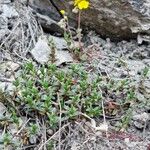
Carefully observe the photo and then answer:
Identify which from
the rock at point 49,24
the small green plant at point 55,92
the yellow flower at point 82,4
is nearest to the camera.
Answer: the small green plant at point 55,92

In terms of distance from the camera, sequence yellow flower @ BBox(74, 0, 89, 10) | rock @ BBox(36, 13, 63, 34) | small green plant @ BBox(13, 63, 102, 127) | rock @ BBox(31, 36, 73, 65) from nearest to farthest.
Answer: small green plant @ BBox(13, 63, 102, 127) → yellow flower @ BBox(74, 0, 89, 10) → rock @ BBox(31, 36, 73, 65) → rock @ BBox(36, 13, 63, 34)

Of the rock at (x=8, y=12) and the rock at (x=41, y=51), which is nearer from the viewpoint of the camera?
the rock at (x=41, y=51)

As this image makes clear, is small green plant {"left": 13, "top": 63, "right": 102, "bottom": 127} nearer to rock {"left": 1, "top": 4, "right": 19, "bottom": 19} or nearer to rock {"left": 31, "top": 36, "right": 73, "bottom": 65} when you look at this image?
rock {"left": 31, "top": 36, "right": 73, "bottom": 65}

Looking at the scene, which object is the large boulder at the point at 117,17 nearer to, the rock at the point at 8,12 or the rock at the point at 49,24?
the rock at the point at 49,24

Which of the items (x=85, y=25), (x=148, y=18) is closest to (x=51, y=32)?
(x=85, y=25)

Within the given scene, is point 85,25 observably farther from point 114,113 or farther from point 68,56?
point 114,113

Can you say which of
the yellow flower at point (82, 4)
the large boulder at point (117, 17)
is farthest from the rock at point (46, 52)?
the yellow flower at point (82, 4)

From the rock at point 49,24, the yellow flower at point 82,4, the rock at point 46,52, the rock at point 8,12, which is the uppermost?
the yellow flower at point 82,4

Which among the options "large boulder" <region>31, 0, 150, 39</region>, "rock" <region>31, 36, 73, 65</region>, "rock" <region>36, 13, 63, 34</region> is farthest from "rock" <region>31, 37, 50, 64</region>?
"large boulder" <region>31, 0, 150, 39</region>
